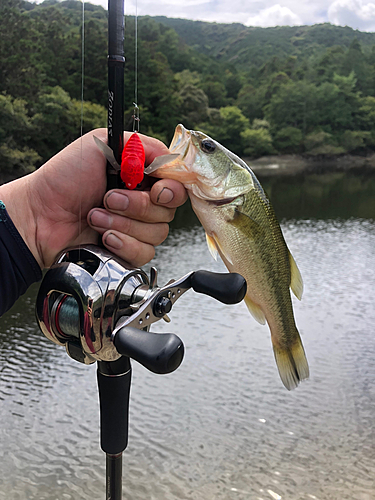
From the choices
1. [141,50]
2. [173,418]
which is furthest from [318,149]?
[173,418]

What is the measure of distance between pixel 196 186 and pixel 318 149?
Answer: 146ft

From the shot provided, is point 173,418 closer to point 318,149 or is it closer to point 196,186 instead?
point 196,186

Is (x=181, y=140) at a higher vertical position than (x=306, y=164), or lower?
higher

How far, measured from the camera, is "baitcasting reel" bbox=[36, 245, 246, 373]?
1002 mm

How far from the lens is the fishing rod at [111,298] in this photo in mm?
1016

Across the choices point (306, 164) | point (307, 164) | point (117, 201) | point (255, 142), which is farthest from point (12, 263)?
point (307, 164)

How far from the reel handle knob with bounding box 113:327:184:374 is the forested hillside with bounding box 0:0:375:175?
6732 mm

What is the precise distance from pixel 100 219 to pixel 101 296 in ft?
1.05

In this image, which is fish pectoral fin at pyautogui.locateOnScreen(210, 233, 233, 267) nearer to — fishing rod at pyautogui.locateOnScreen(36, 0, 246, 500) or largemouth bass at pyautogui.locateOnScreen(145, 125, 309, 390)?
largemouth bass at pyautogui.locateOnScreen(145, 125, 309, 390)

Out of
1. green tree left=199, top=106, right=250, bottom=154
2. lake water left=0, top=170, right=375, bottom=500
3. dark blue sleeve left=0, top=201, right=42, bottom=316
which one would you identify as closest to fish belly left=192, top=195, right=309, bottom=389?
dark blue sleeve left=0, top=201, right=42, bottom=316

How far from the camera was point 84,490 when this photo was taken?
182 inches

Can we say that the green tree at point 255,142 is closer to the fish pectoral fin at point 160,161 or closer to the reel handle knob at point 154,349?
the fish pectoral fin at point 160,161

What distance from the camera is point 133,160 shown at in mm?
1106

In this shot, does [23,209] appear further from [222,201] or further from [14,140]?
[14,140]
